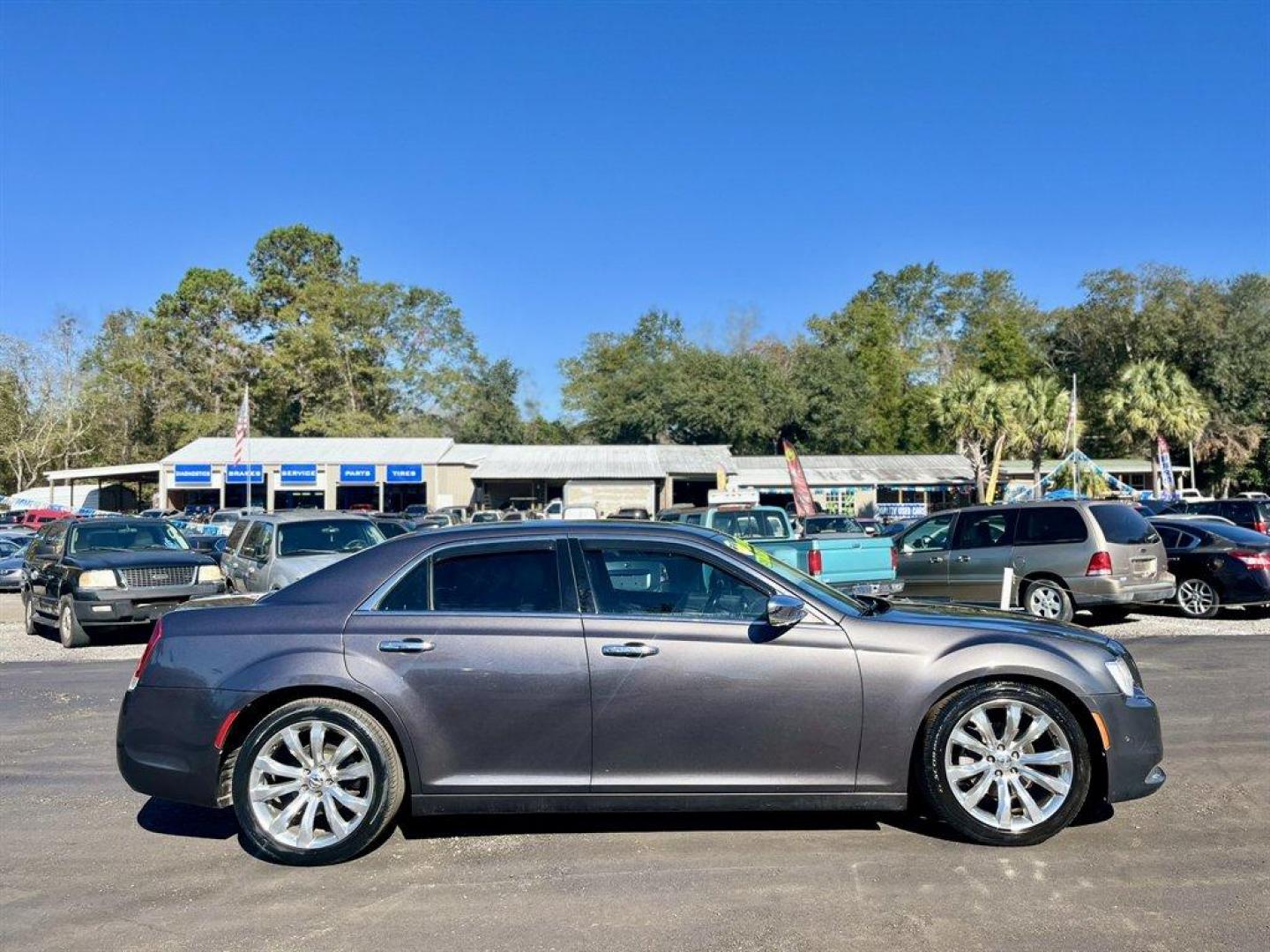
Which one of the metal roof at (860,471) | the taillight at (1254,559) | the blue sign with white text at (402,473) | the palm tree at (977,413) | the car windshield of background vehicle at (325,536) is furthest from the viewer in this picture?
the metal roof at (860,471)

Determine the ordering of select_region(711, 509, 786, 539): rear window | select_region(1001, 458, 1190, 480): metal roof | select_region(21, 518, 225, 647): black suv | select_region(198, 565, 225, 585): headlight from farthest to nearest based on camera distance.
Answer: select_region(1001, 458, 1190, 480): metal roof
select_region(711, 509, 786, 539): rear window
select_region(198, 565, 225, 585): headlight
select_region(21, 518, 225, 647): black suv

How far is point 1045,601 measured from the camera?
522 inches

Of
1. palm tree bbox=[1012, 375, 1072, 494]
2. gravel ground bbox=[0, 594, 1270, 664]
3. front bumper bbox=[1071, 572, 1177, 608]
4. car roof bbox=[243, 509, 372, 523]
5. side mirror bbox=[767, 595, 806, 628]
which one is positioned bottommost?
gravel ground bbox=[0, 594, 1270, 664]

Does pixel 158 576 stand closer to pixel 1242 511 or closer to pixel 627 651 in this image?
pixel 627 651

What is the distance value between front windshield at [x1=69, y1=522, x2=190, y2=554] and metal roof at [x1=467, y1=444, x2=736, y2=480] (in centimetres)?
3700

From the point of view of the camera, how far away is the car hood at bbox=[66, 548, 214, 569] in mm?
13086

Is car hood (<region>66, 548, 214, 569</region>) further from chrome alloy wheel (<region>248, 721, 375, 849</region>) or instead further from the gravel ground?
chrome alloy wheel (<region>248, 721, 375, 849</region>)

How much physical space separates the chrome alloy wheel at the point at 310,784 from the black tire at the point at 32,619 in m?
11.6

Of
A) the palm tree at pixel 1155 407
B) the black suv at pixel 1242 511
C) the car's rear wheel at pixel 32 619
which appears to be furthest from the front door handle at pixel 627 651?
the palm tree at pixel 1155 407

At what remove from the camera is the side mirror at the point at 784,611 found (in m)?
4.88

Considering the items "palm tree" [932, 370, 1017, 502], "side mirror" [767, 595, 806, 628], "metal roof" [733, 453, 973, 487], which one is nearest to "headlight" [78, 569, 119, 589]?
"side mirror" [767, 595, 806, 628]

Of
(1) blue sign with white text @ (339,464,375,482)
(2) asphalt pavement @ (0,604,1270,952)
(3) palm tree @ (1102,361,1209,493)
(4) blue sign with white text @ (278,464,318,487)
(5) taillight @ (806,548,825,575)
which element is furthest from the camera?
(1) blue sign with white text @ (339,464,375,482)

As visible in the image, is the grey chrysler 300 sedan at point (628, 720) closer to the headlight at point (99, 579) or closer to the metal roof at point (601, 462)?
the headlight at point (99, 579)

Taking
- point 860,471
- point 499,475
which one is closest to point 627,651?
point 499,475
